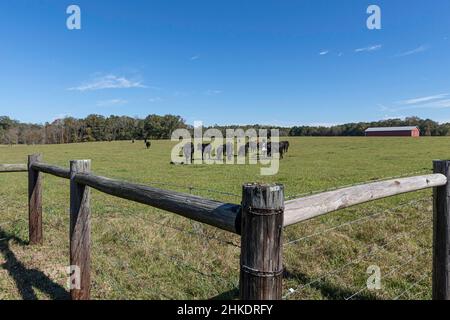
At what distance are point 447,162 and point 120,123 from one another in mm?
102102

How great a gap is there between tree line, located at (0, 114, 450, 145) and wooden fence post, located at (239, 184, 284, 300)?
90.6 metres

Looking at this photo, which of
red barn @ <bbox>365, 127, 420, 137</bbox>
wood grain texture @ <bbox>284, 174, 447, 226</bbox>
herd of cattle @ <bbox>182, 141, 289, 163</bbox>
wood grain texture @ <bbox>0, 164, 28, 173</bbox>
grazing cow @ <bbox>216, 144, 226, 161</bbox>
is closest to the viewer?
wood grain texture @ <bbox>284, 174, 447, 226</bbox>

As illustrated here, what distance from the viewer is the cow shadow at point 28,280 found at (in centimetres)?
375

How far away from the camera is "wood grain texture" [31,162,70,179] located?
4012mm

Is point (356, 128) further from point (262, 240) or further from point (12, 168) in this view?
point (262, 240)

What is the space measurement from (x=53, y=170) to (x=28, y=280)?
1433mm

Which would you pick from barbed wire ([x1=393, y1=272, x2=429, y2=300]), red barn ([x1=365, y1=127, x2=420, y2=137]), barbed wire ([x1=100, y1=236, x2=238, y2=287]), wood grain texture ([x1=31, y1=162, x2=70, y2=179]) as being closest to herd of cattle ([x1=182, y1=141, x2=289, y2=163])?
wood grain texture ([x1=31, y1=162, x2=70, y2=179])

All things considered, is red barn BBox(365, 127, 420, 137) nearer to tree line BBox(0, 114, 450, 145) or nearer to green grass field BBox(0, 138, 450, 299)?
tree line BBox(0, 114, 450, 145)

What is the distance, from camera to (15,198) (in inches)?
355

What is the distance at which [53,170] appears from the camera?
4.44 metres

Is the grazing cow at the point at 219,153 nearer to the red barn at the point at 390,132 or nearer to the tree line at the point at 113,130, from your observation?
the tree line at the point at 113,130
